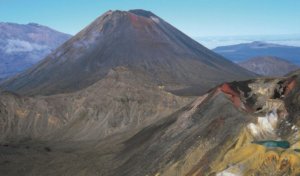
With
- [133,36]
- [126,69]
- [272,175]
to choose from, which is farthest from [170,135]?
[133,36]

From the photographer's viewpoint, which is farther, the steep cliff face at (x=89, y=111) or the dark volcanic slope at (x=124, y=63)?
the dark volcanic slope at (x=124, y=63)

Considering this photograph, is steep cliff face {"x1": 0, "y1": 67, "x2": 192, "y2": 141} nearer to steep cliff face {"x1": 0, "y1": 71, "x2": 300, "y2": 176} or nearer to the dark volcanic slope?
steep cliff face {"x1": 0, "y1": 71, "x2": 300, "y2": 176}

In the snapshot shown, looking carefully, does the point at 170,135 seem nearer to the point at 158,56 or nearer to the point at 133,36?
the point at 158,56

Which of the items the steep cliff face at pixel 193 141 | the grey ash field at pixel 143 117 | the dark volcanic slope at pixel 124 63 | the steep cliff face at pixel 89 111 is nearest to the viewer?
the steep cliff face at pixel 193 141

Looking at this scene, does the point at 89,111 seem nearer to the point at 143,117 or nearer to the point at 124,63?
the point at 143,117

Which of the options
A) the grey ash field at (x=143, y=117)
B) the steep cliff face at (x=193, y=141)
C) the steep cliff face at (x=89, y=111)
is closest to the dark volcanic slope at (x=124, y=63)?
the grey ash field at (x=143, y=117)

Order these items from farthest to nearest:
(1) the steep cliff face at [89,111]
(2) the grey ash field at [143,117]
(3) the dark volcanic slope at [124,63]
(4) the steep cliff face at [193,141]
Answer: (3) the dark volcanic slope at [124,63] → (1) the steep cliff face at [89,111] → (2) the grey ash field at [143,117] → (4) the steep cliff face at [193,141]

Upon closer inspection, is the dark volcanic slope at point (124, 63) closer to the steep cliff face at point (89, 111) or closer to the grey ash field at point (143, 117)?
the grey ash field at point (143, 117)
